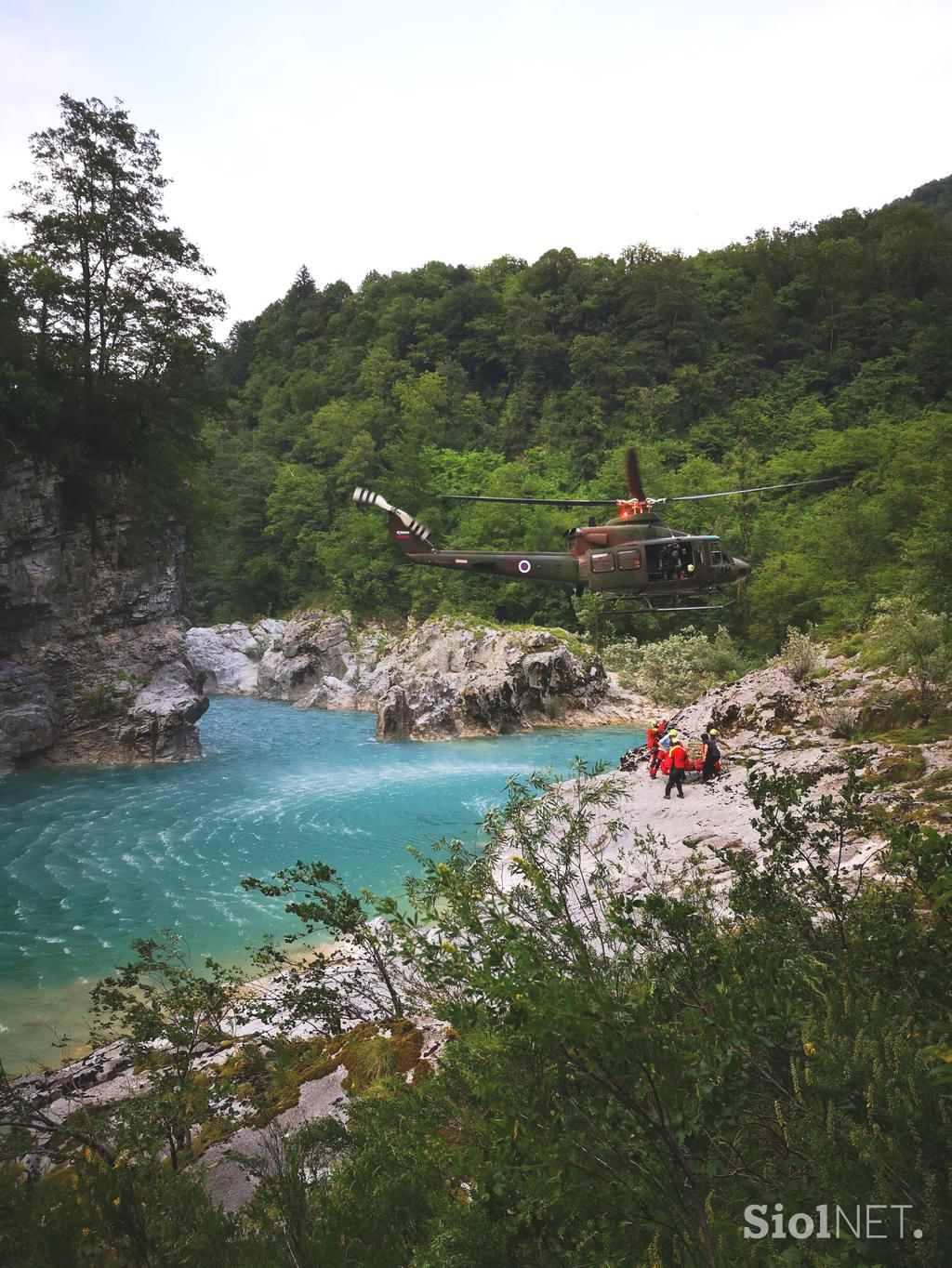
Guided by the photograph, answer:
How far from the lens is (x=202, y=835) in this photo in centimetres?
1478

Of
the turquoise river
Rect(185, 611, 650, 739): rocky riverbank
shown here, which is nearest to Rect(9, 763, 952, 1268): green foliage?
the turquoise river

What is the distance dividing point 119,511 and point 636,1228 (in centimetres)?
2503

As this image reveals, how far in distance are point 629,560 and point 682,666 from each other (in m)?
14.3

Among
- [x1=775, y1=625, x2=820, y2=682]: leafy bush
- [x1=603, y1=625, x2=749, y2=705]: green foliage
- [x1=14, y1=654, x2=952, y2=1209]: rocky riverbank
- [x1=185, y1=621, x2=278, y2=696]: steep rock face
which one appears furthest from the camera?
[x1=185, y1=621, x2=278, y2=696]: steep rock face

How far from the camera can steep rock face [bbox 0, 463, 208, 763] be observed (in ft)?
65.7

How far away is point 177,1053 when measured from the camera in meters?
4.97

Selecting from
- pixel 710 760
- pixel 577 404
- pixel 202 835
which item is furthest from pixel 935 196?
pixel 202 835

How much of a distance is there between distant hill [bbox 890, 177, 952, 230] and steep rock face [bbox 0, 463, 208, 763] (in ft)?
237

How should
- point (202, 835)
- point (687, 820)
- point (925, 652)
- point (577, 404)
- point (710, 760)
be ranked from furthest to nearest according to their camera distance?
point (577, 404) < point (202, 835) < point (710, 760) < point (925, 652) < point (687, 820)

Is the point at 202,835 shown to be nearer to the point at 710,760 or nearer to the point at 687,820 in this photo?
the point at 687,820

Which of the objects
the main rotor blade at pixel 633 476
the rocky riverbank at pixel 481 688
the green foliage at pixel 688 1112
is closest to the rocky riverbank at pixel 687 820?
the green foliage at pixel 688 1112

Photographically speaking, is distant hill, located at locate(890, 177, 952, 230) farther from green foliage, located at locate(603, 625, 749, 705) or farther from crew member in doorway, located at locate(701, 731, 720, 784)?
crew member in doorway, located at locate(701, 731, 720, 784)

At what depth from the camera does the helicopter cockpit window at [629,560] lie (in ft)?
40.6

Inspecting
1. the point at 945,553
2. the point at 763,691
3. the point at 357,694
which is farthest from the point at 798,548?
the point at 357,694
